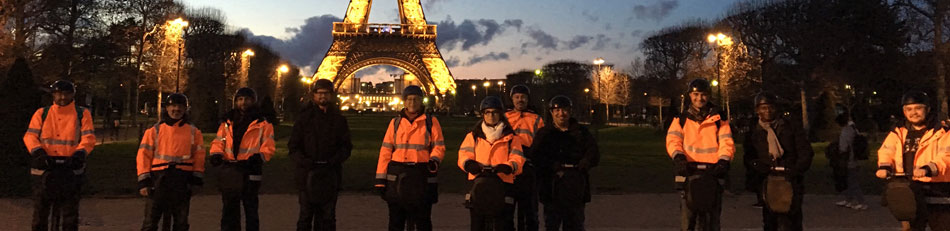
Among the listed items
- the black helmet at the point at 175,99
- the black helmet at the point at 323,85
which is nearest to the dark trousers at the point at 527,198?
the black helmet at the point at 323,85

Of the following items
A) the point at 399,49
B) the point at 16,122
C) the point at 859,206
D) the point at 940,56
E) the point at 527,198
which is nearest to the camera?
the point at 527,198

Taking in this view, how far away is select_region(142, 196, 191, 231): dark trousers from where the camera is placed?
251 inches

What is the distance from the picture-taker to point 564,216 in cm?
684

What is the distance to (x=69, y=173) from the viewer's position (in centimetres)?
664

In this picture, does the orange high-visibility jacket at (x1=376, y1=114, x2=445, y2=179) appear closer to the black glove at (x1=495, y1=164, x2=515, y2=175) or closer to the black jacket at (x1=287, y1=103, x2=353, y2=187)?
the black jacket at (x1=287, y1=103, x2=353, y2=187)

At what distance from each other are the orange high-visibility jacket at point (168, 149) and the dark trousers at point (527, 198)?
3226mm

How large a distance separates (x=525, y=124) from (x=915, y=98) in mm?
3721

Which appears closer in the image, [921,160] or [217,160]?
[921,160]

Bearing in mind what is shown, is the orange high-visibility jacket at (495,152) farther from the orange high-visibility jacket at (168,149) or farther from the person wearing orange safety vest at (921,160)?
the person wearing orange safety vest at (921,160)

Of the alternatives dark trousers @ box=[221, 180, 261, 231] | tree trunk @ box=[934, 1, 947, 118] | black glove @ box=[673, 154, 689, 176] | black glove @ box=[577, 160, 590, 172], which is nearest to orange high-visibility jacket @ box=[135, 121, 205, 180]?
dark trousers @ box=[221, 180, 261, 231]

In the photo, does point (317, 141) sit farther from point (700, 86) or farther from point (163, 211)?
point (700, 86)

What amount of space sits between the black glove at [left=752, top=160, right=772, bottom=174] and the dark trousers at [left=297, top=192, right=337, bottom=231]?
429cm

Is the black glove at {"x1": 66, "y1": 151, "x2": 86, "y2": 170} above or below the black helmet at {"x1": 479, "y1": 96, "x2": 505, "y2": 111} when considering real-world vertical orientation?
below

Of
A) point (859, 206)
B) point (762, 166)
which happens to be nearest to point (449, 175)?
point (859, 206)
